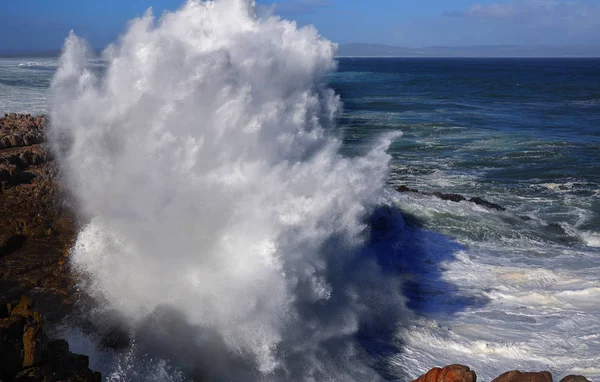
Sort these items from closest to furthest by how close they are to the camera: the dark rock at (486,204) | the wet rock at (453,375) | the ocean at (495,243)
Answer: the wet rock at (453,375) → the ocean at (495,243) → the dark rock at (486,204)

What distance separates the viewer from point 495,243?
15359 mm

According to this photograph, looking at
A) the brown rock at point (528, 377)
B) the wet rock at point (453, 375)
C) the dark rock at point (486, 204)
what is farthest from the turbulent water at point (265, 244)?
the brown rock at point (528, 377)

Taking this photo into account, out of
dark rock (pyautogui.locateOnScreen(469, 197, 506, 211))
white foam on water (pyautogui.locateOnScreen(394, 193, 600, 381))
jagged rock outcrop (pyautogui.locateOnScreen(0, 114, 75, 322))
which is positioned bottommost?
white foam on water (pyautogui.locateOnScreen(394, 193, 600, 381))

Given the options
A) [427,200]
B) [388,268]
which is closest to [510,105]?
[427,200]

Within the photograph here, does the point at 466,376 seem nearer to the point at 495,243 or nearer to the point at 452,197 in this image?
the point at 495,243

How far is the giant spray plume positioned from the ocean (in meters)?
1.28

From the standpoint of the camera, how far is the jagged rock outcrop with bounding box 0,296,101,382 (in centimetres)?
613

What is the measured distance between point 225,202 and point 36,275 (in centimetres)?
317

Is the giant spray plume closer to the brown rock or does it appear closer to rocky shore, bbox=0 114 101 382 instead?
rocky shore, bbox=0 114 101 382

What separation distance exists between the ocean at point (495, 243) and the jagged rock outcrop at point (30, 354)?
15.4 feet

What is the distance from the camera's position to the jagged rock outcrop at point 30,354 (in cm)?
613

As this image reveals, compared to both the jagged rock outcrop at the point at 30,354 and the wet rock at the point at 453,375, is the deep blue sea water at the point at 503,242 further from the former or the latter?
the jagged rock outcrop at the point at 30,354

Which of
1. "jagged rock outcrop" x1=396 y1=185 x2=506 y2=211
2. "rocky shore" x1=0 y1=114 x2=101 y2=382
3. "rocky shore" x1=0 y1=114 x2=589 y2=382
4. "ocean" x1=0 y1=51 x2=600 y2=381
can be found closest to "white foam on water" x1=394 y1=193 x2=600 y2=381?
"ocean" x1=0 y1=51 x2=600 y2=381

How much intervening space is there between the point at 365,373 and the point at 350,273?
9.25 ft
